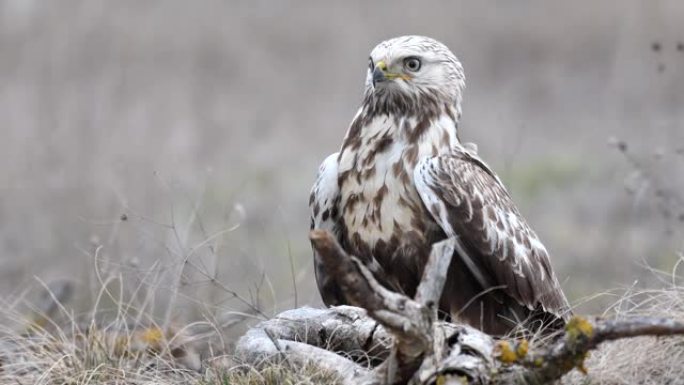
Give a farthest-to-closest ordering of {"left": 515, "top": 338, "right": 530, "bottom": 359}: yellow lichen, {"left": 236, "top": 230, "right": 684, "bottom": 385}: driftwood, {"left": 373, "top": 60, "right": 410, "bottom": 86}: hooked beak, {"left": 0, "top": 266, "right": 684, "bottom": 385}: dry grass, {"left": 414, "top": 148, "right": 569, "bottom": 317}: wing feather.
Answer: {"left": 373, "top": 60, "right": 410, "bottom": 86}: hooked beak, {"left": 414, "top": 148, "right": 569, "bottom": 317}: wing feather, {"left": 0, "top": 266, "right": 684, "bottom": 385}: dry grass, {"left": 515, "top": 338, "right": 530, "bottom": 359}: yellow lichen, {"left": 236, "top": 230, "right": 684, "bottom": 385}: driftwood

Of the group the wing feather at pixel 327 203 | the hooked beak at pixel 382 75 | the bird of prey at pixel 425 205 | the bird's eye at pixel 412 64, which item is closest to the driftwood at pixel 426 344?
the bird of prey at pixel 425 205

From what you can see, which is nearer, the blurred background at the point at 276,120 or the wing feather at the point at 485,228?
the wing feather at the point at 485,228

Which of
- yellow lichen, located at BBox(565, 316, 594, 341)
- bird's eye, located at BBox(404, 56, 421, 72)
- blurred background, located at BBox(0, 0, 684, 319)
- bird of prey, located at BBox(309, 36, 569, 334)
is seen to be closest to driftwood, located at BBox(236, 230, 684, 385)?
yellow lichen, located at BBox(565, 316, 594, 341)

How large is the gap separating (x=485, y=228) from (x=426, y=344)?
4.76 feet

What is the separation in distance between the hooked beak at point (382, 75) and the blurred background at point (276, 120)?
170 cm

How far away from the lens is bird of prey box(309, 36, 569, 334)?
6.51 metres

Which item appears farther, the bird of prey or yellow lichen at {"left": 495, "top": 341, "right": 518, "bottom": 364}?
the bird of prey

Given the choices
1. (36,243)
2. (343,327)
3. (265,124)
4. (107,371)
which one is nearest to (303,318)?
(343,327)

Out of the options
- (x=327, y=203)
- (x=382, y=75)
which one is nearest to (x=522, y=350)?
(x=327, y=203)

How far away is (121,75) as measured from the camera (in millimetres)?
12148

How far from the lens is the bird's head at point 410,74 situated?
6.76 m

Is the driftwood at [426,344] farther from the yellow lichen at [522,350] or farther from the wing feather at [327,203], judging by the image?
the wing feather at [327,203]

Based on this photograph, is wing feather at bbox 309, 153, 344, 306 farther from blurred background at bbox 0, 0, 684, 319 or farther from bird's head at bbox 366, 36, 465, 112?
blurred background at bbox 0, 0, 684, 319

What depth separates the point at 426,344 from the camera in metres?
5.15
